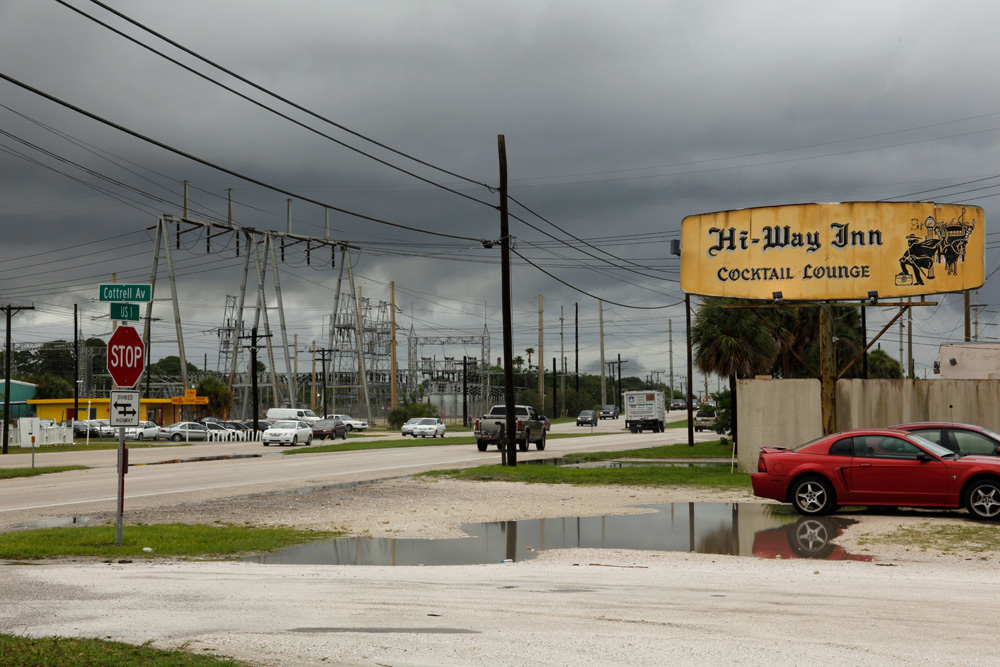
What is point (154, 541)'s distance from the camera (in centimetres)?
1383

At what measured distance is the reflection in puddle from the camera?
12.7 meters

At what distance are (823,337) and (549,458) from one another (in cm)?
1365

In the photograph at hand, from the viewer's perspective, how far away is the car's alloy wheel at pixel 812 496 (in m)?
16.2

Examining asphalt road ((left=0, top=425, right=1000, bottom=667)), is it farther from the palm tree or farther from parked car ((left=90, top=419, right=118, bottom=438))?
parked car ((left=90, top=419, right=118, bottom=438))

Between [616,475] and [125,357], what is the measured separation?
52.1ft

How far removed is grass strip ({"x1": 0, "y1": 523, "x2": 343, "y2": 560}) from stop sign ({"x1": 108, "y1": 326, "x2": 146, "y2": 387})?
239 centimetres

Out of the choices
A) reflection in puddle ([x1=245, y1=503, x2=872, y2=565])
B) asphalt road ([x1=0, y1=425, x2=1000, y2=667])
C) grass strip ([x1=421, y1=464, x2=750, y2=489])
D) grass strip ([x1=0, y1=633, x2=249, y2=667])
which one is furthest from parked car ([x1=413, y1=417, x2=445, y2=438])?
grass strip ([x1=0, y1=633, x2=249, y2=667])

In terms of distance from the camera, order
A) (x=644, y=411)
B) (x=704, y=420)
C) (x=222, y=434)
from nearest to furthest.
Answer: (x=222, y=434)
(x=644, y=411)
(x=704, y=420)

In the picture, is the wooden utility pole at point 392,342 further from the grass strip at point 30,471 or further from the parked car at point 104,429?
the grass strip at point 30,471

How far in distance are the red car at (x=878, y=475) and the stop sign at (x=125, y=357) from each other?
10671 mm

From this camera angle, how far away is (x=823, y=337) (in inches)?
1009

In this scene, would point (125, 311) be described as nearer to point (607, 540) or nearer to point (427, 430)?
point (607, 540)

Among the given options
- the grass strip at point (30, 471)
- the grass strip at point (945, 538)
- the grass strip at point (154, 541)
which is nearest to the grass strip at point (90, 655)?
the grass strip at point (154, 541)

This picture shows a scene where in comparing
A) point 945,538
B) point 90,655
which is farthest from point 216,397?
point 90,655
